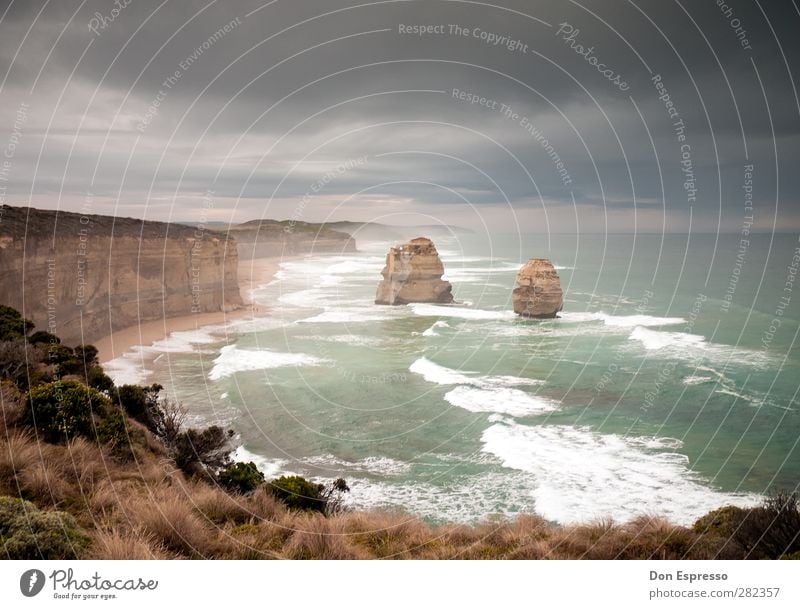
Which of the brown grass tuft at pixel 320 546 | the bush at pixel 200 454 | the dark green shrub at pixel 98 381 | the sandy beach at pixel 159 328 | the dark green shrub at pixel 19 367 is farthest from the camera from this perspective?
the sandy beach at pixel 159 328

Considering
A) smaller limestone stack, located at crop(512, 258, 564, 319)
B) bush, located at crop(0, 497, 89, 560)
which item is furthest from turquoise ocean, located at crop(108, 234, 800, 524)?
bush, located at crop(0, 497, 89, 560)

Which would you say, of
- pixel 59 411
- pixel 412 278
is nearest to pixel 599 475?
pixel 59 411

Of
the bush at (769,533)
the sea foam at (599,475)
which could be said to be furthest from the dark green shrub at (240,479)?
the sea foam at (599,475)

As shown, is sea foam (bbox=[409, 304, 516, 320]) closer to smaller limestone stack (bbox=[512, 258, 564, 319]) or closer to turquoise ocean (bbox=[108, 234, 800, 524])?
turquoise ocean (bbox=[108, 234, 800, 524])

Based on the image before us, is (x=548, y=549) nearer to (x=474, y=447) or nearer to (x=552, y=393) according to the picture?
(x=474, y=447)

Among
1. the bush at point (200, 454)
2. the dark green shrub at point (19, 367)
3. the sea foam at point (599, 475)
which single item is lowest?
the sea foam at point (599, 475)

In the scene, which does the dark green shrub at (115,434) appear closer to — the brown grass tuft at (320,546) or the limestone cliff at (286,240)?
the brown grass tuft at (320,546)

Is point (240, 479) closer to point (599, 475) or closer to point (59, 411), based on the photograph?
point (59, 411)
